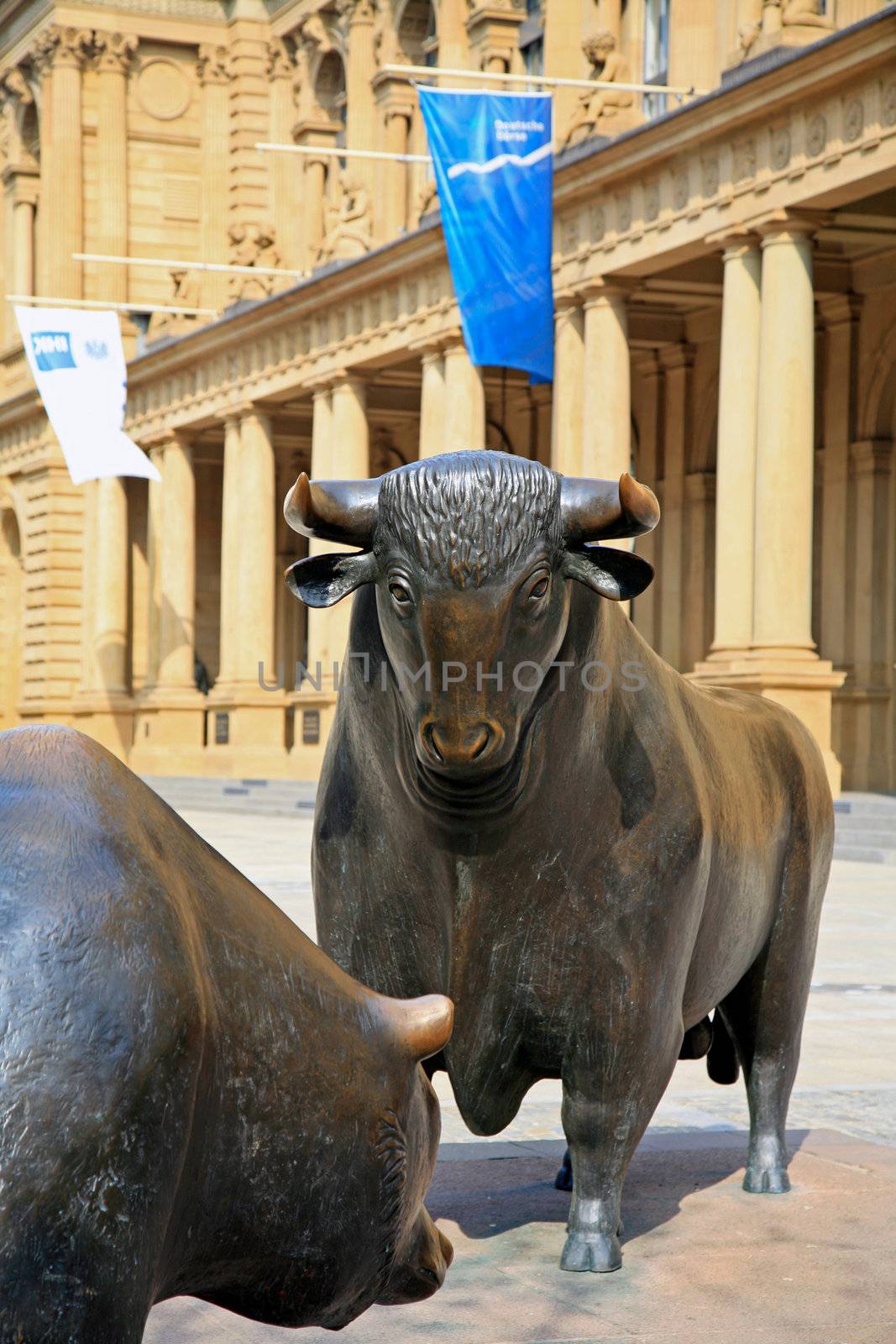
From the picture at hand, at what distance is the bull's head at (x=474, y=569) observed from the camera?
142 inches

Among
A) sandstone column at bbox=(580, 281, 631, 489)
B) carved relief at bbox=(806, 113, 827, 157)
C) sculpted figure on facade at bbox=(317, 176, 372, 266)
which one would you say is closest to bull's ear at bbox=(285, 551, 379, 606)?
carved relief at bbox=(806, 113, 827, 157)

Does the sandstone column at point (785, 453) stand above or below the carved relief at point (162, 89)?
below

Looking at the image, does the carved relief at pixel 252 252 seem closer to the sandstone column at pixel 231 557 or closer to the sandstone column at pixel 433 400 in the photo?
the sandstone column at pixel 231 557

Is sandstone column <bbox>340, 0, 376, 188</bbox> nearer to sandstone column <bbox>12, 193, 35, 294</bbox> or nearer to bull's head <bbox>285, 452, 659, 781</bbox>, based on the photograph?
sandstone column <bbox>12, 193, 35, 294</bbox>

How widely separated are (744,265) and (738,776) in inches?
739

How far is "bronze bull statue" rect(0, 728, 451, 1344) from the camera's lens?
1.80 metres

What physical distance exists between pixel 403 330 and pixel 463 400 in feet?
8.48

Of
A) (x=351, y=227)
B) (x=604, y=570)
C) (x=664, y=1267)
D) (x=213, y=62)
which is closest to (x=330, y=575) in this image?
(x=604, y=570)

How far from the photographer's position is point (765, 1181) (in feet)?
17.0

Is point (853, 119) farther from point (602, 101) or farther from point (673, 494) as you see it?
point (673, 494)

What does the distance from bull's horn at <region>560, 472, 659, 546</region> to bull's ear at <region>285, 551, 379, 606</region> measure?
398 millimetres

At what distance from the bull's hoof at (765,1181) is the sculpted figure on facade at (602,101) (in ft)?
71.0

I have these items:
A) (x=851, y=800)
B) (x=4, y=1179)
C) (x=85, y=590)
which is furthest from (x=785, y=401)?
(x=85, y=590)

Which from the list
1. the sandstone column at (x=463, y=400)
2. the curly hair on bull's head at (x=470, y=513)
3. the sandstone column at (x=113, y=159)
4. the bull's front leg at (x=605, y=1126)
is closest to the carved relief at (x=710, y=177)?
the sandstone column at (x=463, y=400)
